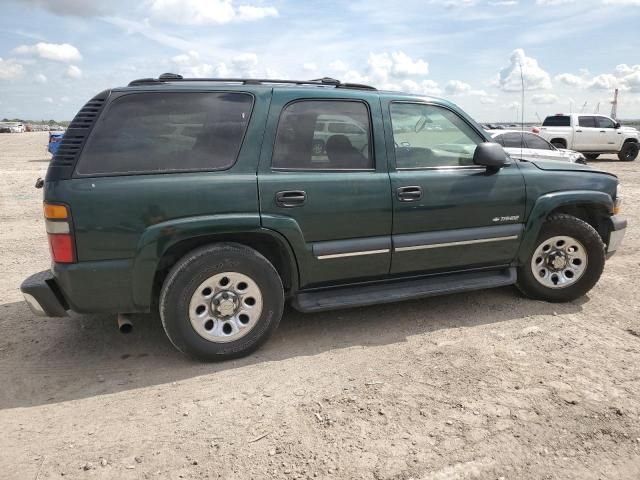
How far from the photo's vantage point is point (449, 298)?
4.56m

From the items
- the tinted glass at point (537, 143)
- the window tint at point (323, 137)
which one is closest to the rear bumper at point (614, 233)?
the window tint at point (323, 137)

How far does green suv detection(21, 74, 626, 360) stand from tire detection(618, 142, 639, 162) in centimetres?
1738

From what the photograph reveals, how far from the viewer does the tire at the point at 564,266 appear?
167 inches

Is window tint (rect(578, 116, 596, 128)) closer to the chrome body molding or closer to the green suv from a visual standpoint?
the green suv

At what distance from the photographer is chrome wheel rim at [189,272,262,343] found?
3.26m

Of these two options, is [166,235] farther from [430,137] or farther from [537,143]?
[537,143]

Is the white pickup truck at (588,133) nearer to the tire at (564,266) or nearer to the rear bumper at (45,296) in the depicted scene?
the tire at (564,266)

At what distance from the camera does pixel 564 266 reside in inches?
170

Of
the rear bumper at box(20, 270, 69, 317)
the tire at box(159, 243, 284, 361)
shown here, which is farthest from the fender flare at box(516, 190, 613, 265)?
the rear bumper at box(20, 270, 69, 317)

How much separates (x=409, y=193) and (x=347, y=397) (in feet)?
5.16

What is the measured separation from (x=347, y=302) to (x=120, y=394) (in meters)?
1.63

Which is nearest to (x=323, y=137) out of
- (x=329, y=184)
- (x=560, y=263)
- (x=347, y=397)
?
(x=329, y=184)

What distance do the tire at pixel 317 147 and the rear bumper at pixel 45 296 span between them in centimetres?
193

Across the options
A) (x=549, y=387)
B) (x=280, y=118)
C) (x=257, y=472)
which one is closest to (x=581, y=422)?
(x=549, y=387)
